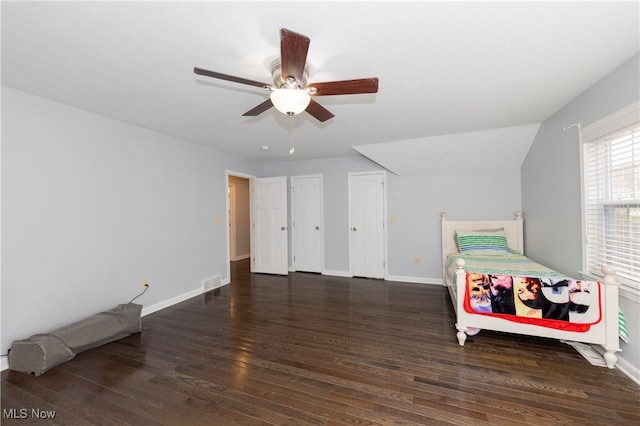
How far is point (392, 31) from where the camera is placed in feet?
5.01

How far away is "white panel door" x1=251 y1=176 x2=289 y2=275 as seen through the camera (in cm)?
519

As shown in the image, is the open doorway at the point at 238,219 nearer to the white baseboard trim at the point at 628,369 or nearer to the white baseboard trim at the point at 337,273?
the white baseboard trim at the point at 337,273

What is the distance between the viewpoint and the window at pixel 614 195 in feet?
6.37

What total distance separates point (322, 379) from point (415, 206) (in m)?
3.40

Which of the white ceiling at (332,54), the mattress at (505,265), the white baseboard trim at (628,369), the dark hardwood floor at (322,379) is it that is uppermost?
the white ceiling at (332,54)

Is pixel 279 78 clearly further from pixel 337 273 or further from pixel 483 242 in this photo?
pixel 337 273

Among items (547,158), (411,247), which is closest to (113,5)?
(547,158)

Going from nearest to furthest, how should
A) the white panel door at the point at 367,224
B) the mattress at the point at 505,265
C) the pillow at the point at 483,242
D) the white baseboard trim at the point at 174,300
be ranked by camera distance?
the mattress at the point at 505,265 → the white baseboard trim at the point at 174,300 → the pillow at the point at 483,242 → the white panel door at the point at 367,224

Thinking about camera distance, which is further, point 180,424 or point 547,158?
point 547,158

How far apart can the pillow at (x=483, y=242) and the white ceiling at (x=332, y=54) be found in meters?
1.67

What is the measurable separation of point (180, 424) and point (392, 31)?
270cm

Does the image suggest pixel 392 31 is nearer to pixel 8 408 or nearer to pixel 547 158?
pixel 547 158

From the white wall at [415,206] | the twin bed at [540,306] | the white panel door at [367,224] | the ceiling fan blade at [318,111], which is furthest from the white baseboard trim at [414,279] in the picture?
the ceiling fan blade at [318,111]

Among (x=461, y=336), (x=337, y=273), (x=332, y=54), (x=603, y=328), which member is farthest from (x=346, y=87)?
(x=337, y=273)
